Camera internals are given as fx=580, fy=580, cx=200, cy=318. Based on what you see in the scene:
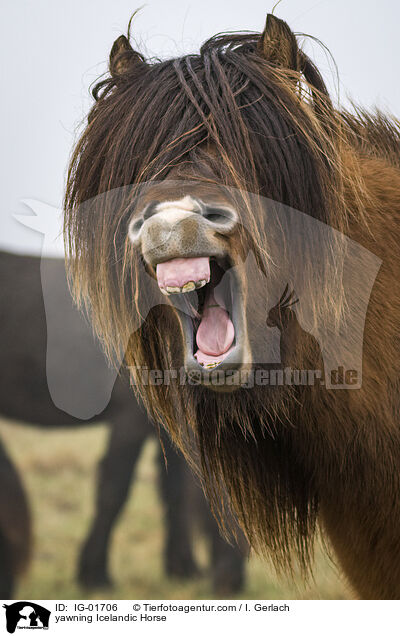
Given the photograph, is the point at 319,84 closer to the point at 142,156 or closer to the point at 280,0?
the point at 280,0

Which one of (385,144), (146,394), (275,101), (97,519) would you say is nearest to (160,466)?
(97,519)

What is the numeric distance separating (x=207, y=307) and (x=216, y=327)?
1.4 inches

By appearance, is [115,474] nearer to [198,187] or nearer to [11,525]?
[11,525]

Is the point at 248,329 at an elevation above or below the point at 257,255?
below

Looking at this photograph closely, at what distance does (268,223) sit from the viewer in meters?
0.94

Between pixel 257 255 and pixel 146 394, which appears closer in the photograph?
pixel 257 255

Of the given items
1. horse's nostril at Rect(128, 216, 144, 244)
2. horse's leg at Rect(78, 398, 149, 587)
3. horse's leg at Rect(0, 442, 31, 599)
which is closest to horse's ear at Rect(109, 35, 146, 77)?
horse's nostril at Rect(128, 216, 144, 244)

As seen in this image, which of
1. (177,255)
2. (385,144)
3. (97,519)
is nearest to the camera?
(177,255)

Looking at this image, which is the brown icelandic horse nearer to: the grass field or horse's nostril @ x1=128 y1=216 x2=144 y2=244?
horse's nostril @ x1=128 y1=216 x2=144 y2=244

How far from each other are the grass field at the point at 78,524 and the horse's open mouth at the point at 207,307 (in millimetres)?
1712

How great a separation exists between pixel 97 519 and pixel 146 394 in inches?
62.9

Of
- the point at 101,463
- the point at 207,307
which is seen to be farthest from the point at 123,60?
the point at 101,463

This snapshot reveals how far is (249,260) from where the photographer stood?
2.96 ft
